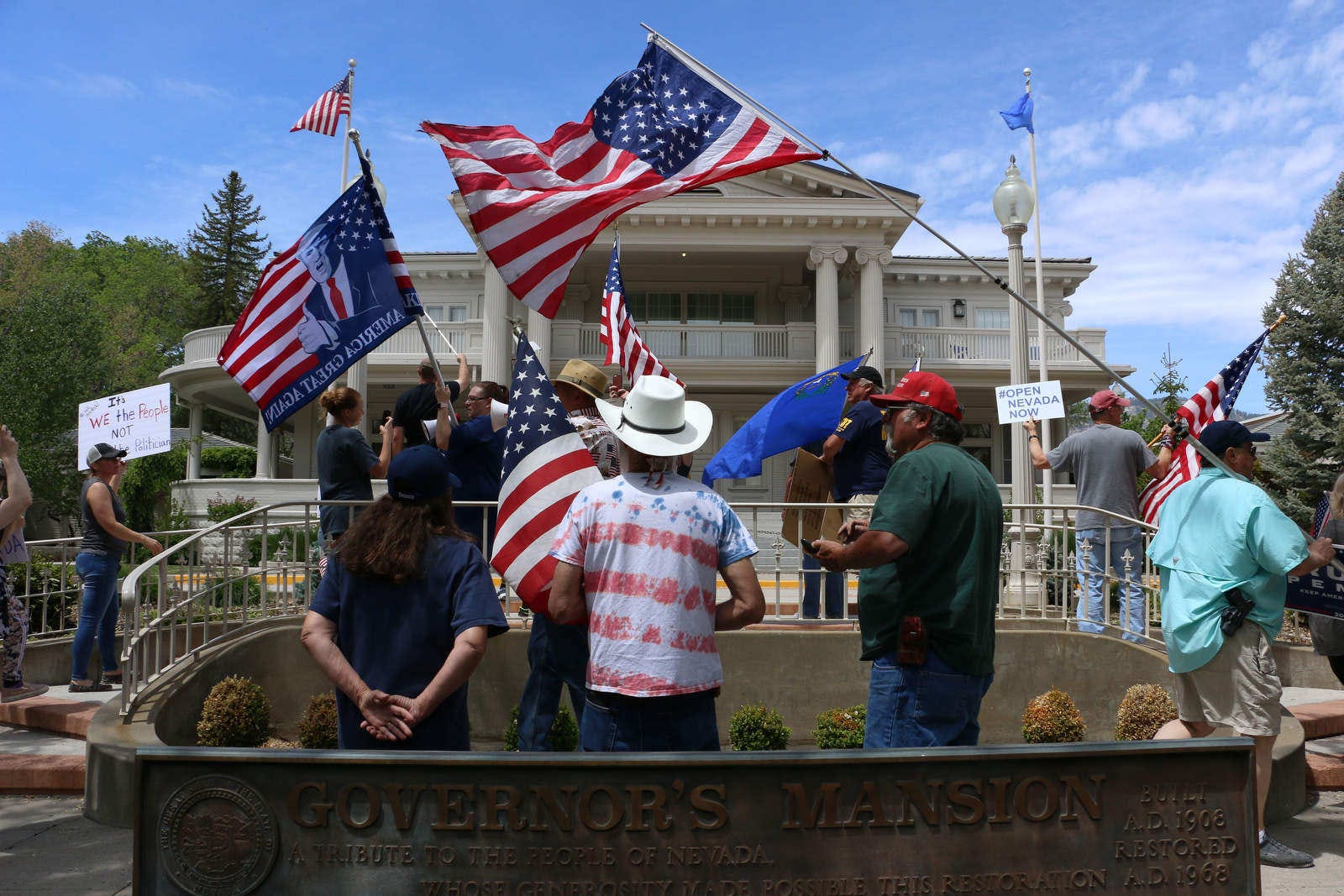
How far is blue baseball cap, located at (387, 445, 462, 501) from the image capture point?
3285 millimetres

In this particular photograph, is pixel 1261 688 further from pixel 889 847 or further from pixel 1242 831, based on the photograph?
pixel 889 847

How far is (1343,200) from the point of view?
2022 centimetres

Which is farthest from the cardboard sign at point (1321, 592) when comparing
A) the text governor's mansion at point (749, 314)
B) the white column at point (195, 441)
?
the white column at point (195, 441)

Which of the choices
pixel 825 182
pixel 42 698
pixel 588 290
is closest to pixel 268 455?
pixel 588 290

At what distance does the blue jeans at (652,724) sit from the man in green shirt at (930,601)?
25.1 inches

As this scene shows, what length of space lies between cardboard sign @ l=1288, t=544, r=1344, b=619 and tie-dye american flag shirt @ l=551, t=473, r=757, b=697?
3691mm

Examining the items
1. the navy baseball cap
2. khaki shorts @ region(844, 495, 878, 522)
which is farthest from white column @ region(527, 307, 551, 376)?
the navy baseball cap

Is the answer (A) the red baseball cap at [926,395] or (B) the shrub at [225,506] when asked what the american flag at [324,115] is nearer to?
(B) the shrub at [225,506]

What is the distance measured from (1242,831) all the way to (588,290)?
932 inches

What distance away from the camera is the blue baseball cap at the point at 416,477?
329 cm

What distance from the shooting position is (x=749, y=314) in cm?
2634

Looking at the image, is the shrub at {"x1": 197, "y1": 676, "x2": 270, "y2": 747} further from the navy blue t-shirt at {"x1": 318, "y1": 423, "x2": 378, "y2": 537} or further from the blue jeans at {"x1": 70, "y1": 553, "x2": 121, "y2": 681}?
the blue jeans at {"x1": 70, "y1": 553, "x2": 121, "y2": 681}

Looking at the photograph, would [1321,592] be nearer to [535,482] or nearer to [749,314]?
[535,482]

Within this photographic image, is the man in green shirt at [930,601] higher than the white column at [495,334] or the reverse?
the reverse
